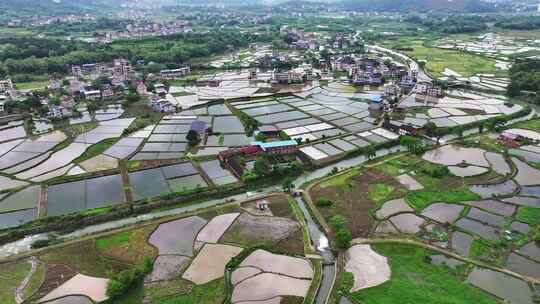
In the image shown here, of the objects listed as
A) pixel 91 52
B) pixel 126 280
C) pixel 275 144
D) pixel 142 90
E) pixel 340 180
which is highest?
pixel 91 52

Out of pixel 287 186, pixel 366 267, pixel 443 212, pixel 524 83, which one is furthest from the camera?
pixel 524 83

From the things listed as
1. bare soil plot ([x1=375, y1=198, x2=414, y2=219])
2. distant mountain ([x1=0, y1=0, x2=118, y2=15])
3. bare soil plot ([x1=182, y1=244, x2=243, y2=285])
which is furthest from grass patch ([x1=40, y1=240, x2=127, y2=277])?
distant mountain ([x1=0, y1=0, x2=118, y2=15])

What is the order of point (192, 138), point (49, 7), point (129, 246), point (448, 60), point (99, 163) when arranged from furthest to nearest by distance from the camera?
point (49, 7) → point (448, 60) → point (192, 138) → point (99, 163) → point (129, 246)

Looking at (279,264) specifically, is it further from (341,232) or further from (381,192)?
(381,192)

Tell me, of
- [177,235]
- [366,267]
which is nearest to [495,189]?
[366,267]

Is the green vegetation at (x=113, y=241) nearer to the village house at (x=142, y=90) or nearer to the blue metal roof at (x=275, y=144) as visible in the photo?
the blue metal roof at (x=275, y=144)

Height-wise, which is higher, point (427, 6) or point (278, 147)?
point (427, 6)

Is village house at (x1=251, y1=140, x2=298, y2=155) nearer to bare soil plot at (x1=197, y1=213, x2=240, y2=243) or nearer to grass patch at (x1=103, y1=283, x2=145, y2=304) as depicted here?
bare soil plot at (x1=197, y1=213, x2=240, y2=243)
